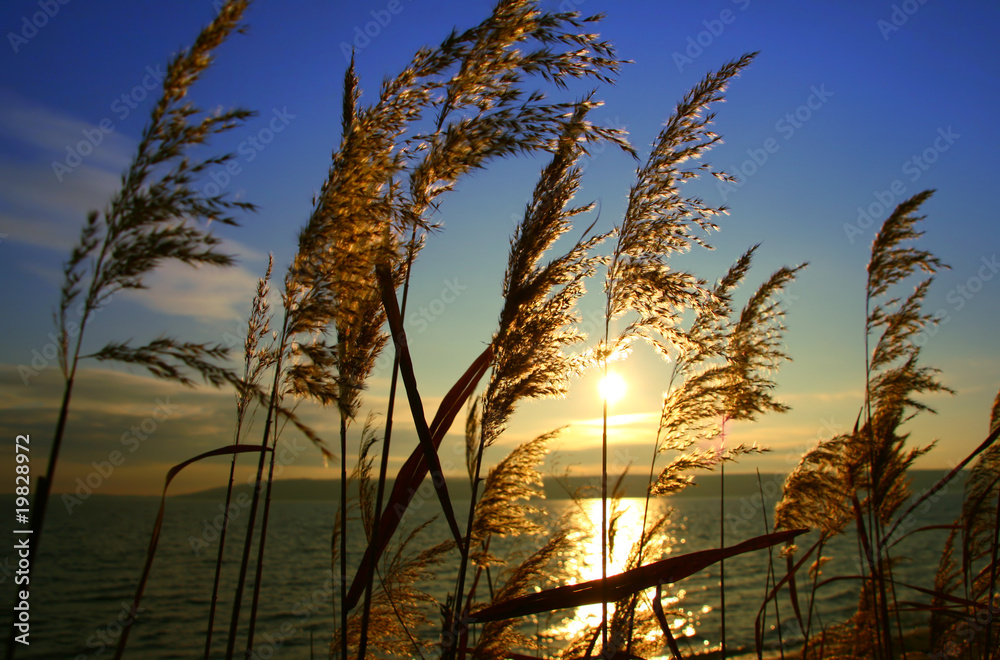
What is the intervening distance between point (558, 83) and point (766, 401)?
225cm

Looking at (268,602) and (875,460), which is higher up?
(875,460)

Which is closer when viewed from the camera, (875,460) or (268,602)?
(875,460)

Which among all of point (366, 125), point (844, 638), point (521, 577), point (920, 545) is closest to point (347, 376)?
point (366, 125)

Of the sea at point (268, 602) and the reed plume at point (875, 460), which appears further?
the sea at point (268, 602)

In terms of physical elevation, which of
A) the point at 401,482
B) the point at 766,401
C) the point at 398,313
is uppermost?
the point at 398,313

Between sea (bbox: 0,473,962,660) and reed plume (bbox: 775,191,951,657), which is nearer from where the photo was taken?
reed plume (bbox: 775,191,951,657)

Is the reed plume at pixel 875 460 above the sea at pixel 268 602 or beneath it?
above

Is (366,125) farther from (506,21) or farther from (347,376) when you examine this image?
(347,376)

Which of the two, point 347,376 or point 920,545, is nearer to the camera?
point 347,376

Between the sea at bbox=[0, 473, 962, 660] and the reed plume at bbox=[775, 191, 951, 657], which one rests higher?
the reed plume at bbox=[775, 191, 951, 657]

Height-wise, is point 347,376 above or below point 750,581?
above

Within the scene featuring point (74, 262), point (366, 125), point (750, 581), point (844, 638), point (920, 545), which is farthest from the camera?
point (920, 545)

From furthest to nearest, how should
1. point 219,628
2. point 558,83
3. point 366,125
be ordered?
point 219,628, point 558,83, point 366,125

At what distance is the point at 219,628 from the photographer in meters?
15.5
